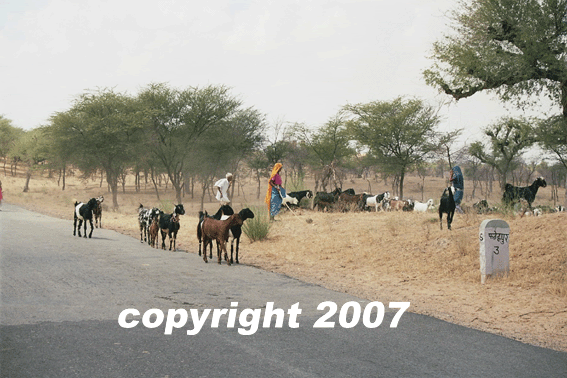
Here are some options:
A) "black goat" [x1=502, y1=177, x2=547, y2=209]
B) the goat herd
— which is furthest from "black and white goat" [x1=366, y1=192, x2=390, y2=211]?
"black goat" [x1=502, y1=177, x2=547, y2=209]

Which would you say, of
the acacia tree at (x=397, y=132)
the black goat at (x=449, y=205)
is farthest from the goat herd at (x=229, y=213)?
the acacia tree at (x=397, y=132)

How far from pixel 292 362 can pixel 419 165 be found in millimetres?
41497

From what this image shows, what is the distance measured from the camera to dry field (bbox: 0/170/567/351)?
816cm

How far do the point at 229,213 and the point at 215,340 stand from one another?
7.28m

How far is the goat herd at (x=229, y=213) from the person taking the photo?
40.7 ft

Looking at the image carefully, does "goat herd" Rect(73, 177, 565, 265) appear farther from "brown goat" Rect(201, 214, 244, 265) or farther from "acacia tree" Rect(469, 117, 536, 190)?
"acacia tree" Rect(469, 117, 536, 190)

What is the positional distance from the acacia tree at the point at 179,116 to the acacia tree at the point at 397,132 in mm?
11390

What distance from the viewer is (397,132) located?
43.9m

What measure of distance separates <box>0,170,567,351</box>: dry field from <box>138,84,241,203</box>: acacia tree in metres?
28.1

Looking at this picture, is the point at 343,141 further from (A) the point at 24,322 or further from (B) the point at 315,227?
(A) the point at 24,322

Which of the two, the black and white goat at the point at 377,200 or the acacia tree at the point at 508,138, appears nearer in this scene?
the black and white goat at the point at 377,200

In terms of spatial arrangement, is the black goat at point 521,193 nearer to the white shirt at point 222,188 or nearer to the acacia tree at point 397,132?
the white shirt at point 222,188

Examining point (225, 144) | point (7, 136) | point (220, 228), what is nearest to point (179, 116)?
point (225, 144)

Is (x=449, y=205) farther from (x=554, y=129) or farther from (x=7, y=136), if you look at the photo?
(x=7, y=136)
